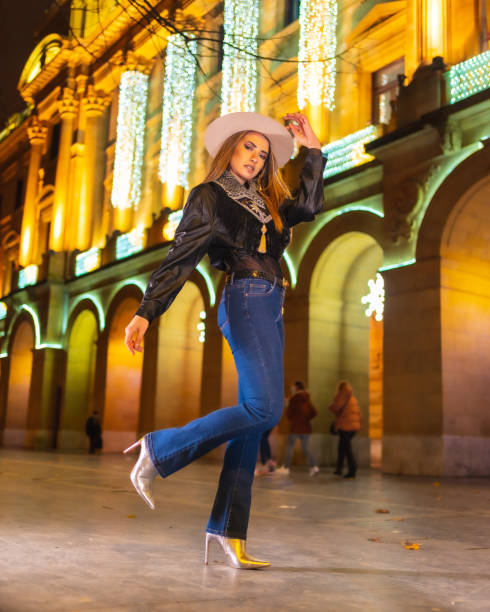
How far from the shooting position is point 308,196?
422cm

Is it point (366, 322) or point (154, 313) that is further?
point (366, 322)

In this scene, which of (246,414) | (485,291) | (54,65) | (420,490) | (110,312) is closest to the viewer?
(246,414)

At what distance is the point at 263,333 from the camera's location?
374 centimetres

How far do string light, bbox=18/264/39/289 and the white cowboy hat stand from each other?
2805 cm

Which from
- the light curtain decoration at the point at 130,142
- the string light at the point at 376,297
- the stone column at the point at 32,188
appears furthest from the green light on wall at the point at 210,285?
the stone column at the point at 32,188

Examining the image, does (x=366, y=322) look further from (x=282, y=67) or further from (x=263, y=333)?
(x=263, y=333)

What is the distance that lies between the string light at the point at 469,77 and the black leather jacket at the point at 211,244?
39.8 feet

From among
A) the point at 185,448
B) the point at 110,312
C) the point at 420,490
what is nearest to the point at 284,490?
the point at 420,490

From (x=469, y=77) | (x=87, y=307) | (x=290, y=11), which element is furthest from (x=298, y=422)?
(x=87, y=307)

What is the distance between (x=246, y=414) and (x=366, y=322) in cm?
1623

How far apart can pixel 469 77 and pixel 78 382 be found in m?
19.7

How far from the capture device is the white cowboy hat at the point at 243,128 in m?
4.20

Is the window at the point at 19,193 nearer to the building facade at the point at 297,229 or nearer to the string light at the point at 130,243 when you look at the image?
the building facade at the point at 297,229

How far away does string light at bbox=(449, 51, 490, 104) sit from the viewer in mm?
14945
